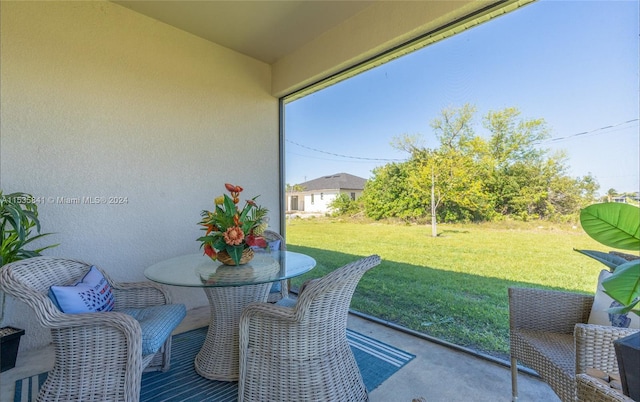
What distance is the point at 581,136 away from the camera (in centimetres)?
185

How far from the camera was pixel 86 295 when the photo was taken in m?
1.49

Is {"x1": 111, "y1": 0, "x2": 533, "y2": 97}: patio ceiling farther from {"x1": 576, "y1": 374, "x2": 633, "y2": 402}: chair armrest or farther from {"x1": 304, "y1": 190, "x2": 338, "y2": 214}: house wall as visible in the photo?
{"x1": 576, "y1": 374, "x2": 633, "y2": 402}: chair armrest

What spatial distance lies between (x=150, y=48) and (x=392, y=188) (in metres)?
2.75

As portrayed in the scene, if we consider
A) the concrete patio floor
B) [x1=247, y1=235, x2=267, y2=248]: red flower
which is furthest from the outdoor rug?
[x1=247, y1=235, x2=267, y2=248]: red flower

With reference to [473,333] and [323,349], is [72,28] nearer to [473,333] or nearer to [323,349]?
[323,349]

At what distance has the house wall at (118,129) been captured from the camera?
223cm

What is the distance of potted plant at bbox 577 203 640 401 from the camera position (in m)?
0.60

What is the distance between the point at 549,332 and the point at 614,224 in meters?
1.25

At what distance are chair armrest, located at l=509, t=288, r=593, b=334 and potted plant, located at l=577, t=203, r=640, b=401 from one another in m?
0.99

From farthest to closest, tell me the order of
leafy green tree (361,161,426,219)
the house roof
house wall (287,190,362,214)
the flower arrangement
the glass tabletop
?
house wall (287,190,362,214), the house roof, leafy green tree (361,161,426,219), the flower arrangement, the glass tabletop

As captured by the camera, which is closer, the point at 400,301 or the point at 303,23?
the point at 303,23

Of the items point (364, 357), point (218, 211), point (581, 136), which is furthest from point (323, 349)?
point (581, 136)

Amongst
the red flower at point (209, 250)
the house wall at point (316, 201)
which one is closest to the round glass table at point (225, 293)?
the red flower at point (209, 250)

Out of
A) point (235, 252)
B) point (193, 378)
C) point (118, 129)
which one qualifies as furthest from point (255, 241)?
point (118, 129)
